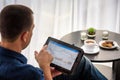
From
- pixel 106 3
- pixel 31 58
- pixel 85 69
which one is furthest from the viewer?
pixel 31 58

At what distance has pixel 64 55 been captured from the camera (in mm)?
1662

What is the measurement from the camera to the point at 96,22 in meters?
2.77

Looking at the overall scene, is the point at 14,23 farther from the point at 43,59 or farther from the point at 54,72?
the point at 54,72

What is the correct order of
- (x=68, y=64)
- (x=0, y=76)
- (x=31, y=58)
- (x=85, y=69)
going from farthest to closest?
(x=31, y=58) → (x=85, y=69) → (x=68, y=64) → (x=0, y=76)

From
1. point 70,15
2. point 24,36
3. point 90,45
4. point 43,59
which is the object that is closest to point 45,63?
point 43,59

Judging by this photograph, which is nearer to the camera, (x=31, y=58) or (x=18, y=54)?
(x=18, y=54)

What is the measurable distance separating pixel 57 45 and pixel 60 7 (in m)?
1.12

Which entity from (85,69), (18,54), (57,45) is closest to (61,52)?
(57,45)

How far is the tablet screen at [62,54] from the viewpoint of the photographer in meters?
1.63

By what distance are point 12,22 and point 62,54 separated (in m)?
0.50

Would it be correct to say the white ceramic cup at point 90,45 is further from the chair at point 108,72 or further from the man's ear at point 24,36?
the man's ear at point 24,36

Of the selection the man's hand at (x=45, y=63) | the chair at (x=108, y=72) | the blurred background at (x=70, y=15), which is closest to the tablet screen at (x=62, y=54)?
the man's hand at (x=45, y=63)

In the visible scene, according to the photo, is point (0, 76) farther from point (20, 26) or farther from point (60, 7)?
point (60, 7)

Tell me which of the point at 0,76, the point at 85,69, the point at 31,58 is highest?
the point at 0,76
